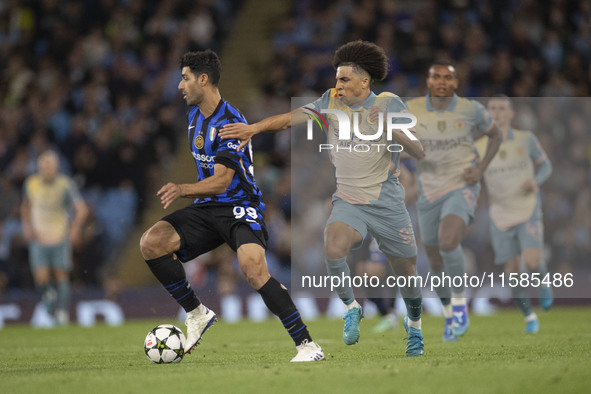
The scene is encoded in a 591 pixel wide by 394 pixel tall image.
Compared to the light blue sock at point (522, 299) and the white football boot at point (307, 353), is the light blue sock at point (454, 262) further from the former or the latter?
the white football boot at point (307, 353)

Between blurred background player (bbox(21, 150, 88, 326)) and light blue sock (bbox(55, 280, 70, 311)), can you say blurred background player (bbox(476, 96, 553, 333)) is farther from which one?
light blue sock (bbox(55, 280, 70, 311))

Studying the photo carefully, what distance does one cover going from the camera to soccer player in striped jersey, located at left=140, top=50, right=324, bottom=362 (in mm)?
7477

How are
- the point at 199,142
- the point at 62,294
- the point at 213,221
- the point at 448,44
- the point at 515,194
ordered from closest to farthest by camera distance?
the point at 213,221 → the point at 199,142 → the point at 515,194 → the point at 62,294 → the point at 448,44

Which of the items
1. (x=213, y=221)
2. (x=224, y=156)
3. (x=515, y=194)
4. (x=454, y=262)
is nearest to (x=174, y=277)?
(x=213, y=221)

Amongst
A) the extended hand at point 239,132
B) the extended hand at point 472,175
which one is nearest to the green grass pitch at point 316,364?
the extended hand at point 472,175

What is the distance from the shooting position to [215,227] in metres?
7.82

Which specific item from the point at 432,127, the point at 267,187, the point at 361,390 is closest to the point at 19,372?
the point at 361,390

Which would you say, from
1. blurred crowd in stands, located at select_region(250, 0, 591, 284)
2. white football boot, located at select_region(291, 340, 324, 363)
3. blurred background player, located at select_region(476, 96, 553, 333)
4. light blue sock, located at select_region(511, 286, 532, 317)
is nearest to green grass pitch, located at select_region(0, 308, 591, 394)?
white football boot, located at select_region(291, 340, 324, 363)

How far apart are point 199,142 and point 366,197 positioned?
4.78ft

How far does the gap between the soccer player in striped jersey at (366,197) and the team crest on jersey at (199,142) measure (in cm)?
74

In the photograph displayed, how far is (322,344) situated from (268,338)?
135cm

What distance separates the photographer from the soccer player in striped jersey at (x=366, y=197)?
8109 millimetres

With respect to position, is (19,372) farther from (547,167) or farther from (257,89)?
(257,89)

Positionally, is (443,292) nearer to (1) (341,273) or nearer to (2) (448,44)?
(1) (341,273)
